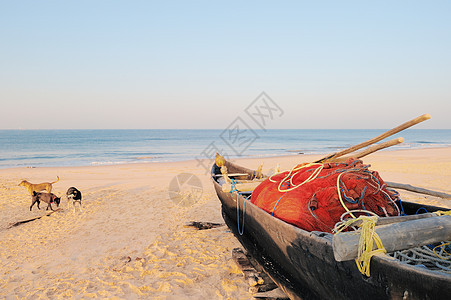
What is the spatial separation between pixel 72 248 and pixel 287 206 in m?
4.44

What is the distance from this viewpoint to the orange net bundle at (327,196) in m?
3.27

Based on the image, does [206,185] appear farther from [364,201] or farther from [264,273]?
[364,201]

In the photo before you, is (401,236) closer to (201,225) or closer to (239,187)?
(239,187)

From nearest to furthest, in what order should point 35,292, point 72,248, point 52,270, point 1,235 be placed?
1. point 35,292
2. point 52,270
3. point 72,248
4. point 1,235

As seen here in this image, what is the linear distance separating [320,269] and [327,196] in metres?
0.94

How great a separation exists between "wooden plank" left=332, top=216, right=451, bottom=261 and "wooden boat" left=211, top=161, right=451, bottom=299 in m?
0.18

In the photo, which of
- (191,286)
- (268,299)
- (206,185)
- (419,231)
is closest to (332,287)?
(419,231)

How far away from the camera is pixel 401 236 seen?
7.63ft

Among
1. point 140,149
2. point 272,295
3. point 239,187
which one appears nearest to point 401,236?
point 272,295

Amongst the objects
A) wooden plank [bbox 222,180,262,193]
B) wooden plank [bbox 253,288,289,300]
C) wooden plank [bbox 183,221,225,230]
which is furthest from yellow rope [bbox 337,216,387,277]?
wooden plank [bbox 183,221,225,230]

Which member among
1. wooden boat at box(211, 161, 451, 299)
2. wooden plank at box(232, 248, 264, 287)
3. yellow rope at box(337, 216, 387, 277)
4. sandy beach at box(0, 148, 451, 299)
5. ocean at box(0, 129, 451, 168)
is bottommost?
ocean at box(0, 129, 451, 168)

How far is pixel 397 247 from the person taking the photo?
231cm

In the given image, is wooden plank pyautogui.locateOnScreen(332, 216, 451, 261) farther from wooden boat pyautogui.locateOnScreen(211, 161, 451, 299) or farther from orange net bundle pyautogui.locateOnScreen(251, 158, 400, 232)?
orange net bundle pyautogui.locateOnScreen(251, 158, 400, 232)

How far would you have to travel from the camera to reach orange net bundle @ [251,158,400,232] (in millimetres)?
3271
